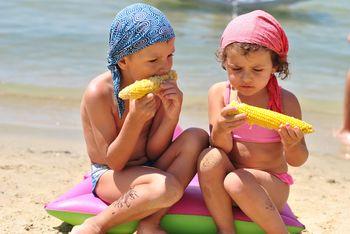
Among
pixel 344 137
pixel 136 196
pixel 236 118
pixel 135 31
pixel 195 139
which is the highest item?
pixel 135 31

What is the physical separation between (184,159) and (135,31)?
0.73 metres

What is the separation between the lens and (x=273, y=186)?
3.50 metres

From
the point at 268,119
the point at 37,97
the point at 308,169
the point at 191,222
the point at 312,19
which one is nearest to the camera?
the point at 268,119

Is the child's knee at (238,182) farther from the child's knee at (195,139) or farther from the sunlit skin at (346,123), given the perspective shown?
the sunlit skin at (346,123)

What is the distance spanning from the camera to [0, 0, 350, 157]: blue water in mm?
6375

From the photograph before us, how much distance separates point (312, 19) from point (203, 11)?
2031 millimetres

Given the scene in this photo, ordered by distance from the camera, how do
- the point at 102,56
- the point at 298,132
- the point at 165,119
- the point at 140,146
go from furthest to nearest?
1. the point at 102,56
2. the point at 140,146
3. the point at 165,119
4. the point at 298,132

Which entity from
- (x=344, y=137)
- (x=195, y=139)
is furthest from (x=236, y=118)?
(x=344, y=137)

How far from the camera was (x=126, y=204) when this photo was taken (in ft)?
11.2

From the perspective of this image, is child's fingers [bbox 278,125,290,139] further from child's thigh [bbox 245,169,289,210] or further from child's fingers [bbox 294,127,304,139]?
child's thigh [bbox 245,169,289,210]

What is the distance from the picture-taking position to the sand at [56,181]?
394 centimetres

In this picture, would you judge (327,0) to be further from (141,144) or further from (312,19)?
(141,144)

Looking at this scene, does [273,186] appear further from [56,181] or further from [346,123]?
[346,123]

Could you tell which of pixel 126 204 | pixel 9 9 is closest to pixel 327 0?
pixel 9 9
